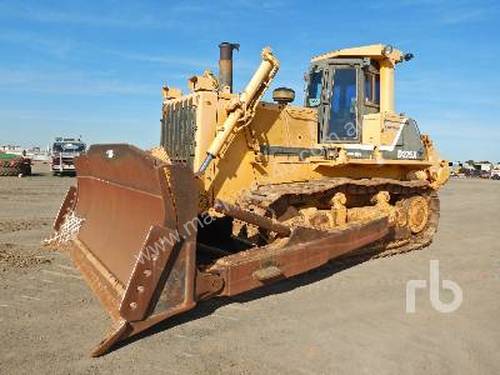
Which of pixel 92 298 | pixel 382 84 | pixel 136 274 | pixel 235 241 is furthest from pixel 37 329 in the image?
pixel 382 84

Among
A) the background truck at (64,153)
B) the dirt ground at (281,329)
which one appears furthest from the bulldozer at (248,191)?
the background truck at (64,153)

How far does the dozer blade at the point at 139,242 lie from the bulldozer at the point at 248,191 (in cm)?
1

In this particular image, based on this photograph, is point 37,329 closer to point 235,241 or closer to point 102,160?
point 102,160

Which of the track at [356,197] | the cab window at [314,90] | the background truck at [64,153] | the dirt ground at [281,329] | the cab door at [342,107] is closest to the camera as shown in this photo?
the dirt ground at [281,329]

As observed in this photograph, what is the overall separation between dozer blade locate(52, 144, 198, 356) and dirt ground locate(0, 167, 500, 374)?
0.31 metres

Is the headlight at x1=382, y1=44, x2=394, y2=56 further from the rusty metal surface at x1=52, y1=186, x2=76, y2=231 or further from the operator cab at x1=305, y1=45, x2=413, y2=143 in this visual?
the rusty metal surface at x1=52, y1=186, x2=76, y2=231

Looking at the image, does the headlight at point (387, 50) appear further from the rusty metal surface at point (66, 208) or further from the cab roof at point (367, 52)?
the rusty metal surface at point (66, 208)

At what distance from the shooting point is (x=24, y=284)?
6406 millimetres

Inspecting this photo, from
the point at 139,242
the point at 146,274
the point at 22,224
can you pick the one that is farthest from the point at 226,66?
the point at 22,224

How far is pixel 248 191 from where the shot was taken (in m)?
7.16

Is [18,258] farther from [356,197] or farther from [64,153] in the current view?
[64,153]

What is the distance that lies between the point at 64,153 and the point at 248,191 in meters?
25.0

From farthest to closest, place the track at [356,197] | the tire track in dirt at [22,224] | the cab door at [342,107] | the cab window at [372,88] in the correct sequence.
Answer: the tire track in dirt at [22,224], the cab window at [372,88], the cab door at [342,107], the track at [356,197]

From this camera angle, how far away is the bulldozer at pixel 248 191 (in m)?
4.73
